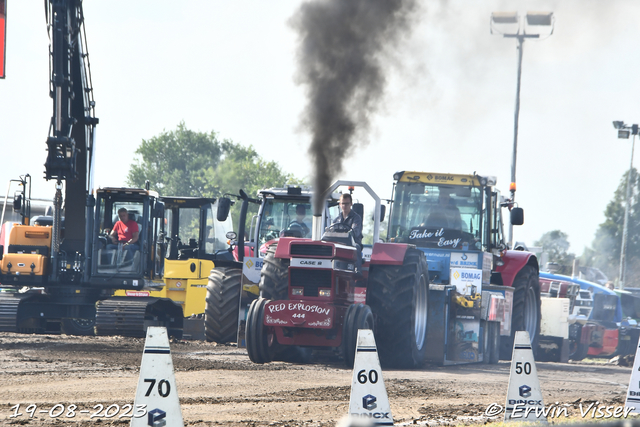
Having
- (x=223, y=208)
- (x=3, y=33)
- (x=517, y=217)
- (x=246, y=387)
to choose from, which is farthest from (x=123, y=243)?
(x=246, y=387)

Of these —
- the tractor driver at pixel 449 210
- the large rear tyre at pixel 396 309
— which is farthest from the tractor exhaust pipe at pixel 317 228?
the tractor driver at pixel 449 210

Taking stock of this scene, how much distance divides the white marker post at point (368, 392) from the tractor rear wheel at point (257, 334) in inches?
222

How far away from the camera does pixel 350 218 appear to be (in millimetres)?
12992

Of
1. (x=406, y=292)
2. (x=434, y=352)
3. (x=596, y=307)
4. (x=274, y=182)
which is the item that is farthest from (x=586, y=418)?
(x=274, y=182)

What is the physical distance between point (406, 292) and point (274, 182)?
62013 millimetres

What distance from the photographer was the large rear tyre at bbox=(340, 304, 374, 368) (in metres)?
12.1

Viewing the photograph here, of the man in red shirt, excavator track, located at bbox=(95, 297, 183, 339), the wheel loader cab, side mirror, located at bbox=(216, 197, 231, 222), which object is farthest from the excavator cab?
→ the wheel loader cab

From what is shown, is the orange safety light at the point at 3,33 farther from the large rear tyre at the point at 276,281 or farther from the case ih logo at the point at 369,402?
the case ih logo at the point at 369,402

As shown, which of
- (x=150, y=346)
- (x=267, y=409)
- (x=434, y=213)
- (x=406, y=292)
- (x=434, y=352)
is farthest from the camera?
(x=434, y=213)

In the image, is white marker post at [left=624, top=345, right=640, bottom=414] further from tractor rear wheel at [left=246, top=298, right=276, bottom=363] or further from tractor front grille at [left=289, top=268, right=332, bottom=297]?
tractor rear wheel at [left=246, top=298, right=276, bottom=363]

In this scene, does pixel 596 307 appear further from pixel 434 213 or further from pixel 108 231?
pixel 108 231

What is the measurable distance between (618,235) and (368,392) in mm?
73105

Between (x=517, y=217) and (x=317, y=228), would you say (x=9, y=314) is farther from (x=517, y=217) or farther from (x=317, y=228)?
(x=517, y=217)

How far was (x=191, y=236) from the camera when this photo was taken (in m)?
23.8
